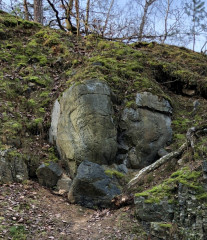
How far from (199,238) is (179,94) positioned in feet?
25.7

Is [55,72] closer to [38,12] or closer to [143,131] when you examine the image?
[143,131]

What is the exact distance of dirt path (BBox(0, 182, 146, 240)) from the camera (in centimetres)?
521

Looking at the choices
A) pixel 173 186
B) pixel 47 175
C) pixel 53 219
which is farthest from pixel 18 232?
pixel 173 186

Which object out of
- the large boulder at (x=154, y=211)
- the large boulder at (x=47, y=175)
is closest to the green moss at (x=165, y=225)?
the large boulder at (x=154, y=211)

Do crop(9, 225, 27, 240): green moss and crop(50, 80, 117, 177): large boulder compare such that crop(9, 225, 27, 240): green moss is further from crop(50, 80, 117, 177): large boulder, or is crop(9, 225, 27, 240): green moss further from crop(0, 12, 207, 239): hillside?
crop(50, 80, 117, 177): large boulder

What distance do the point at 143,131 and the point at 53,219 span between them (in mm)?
4462

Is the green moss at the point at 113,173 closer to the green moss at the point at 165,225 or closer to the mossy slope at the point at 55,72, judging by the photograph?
the mossy slope at the point at 55,72

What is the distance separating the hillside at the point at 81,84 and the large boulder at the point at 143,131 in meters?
0.28

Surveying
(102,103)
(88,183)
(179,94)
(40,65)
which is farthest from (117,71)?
(88,183)

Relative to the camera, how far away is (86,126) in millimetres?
8219

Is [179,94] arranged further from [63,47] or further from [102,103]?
Result: [63,47]

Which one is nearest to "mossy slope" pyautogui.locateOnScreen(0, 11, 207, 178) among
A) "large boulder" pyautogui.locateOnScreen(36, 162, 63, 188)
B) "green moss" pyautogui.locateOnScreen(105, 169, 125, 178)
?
"large boulder" pyautogui.locateOnScreen(36, 162, 63, 188)

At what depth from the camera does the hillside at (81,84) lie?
5573 millimetres

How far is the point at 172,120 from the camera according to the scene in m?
9.87
